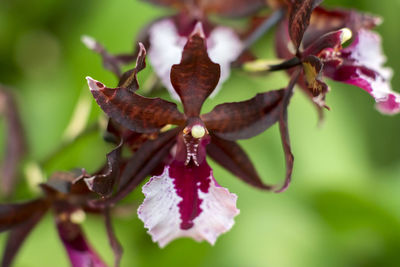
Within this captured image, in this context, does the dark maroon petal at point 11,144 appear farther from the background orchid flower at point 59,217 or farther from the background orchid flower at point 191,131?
the background orchid flower at point 191,131

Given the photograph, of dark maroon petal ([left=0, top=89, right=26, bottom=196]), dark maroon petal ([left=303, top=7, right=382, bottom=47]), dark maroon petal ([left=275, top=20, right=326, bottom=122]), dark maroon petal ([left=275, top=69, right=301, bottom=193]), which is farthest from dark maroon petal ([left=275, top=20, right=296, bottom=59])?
dark maroon petal ([left=0, top=89, right=26, bottom=196])

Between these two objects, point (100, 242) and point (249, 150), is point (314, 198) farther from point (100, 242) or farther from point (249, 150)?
point (100, 242)

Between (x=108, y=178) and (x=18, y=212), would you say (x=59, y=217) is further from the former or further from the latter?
(x=108, y=178)

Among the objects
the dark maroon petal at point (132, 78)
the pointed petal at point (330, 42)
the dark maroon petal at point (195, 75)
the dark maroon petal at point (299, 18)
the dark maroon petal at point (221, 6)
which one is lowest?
the dark maroon petal at point (132, 78)

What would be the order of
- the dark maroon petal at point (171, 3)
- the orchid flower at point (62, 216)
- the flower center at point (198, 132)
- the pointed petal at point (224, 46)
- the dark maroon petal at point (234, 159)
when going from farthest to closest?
1. the dark maroon petal at point (171, 3)
2. the pointed petal at point (224, 46)
3. the orchid flower at point (62, 216)
4. the dark maroon petal at point (234, 159)
5. the flower center at point (198, 132)

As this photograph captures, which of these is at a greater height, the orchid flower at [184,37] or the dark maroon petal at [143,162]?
the orchid flower at [184,37]

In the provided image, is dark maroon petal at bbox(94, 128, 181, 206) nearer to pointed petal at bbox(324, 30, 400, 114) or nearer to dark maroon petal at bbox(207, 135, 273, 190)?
dark maroon petal at bbox(207, 135, 273, 190)

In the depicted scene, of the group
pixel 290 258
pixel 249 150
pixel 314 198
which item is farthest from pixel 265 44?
pixel 290 258

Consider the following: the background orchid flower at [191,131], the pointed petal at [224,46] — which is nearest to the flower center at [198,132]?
the background orchid flower at [191,131]
